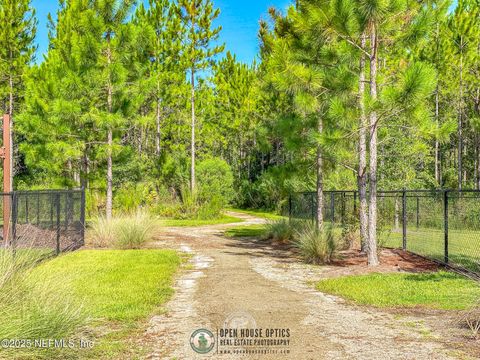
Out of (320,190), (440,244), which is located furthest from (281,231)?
(440,244)

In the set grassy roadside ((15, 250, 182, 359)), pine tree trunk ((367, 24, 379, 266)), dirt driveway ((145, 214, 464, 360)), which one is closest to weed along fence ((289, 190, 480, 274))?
pine tree trunk ((367, 24, 379, 266))

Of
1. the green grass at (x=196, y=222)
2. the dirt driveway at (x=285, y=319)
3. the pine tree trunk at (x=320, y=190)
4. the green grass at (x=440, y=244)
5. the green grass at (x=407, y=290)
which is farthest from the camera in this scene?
the green grass at (x=196, y=222)

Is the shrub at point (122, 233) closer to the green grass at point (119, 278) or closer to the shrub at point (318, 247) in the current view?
the green grass at point (119, 278)

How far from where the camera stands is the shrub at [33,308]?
14.0 feet

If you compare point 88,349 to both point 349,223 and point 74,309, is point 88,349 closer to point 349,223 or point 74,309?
point 74,309

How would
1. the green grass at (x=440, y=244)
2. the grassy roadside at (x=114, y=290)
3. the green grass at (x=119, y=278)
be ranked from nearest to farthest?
the grassy roadside at (x=114, y=290), the green grass at (x=119, y=278), the green grass at (x=440, y=244)

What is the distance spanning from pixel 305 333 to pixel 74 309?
2.59 m

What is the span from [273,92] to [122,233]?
10014 mm

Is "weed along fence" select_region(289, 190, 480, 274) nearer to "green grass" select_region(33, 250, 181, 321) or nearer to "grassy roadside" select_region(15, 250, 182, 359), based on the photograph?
"green grass" select_region(33, 250, 181, 321)

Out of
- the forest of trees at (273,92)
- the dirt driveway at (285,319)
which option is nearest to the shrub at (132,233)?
the forest of trees at (273,92)

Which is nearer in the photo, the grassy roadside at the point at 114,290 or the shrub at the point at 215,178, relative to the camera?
the grassy roadside at the point at 114,290

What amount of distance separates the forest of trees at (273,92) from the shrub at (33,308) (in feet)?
20.5

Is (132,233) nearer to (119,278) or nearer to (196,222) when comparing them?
(119,278)

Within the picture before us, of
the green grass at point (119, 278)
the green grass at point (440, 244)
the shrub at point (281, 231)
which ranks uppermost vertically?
the shrub at point (281, 231)
